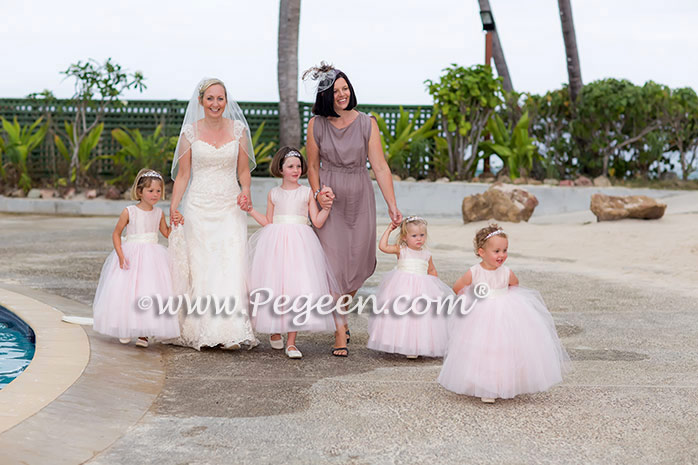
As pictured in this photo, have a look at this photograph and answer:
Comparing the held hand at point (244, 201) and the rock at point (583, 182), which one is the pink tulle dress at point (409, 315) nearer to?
the held hand at point (244, 201)

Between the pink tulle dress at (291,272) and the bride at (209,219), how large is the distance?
146 mm

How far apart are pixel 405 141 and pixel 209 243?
12.6 meters

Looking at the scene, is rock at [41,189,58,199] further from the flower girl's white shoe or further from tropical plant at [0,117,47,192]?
the flower girl's white shoe

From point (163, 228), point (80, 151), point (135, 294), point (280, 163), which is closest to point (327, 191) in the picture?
point (280, 163)

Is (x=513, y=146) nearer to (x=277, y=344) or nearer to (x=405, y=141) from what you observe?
(x=405, y=141)

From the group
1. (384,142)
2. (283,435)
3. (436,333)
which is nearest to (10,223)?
(384,142)

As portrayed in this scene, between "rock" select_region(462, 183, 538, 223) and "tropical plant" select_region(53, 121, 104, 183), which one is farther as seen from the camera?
"tropical plant" select_region(53, 121, 104, 183)

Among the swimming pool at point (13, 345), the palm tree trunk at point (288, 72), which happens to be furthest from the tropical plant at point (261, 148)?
the swimming pool at point (13, 345)

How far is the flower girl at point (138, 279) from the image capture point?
5055 millimetres

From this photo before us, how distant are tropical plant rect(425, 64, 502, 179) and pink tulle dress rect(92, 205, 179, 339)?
460 inches

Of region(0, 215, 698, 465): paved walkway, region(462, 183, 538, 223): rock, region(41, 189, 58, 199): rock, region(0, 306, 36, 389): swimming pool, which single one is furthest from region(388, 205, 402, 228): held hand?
region(41, 189, 58, 199): rock

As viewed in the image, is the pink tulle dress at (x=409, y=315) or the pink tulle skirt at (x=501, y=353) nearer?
the pink tulle skirt at (x=501, y=353)

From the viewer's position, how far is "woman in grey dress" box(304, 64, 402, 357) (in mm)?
5262

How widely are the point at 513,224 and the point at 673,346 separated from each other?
680cm
